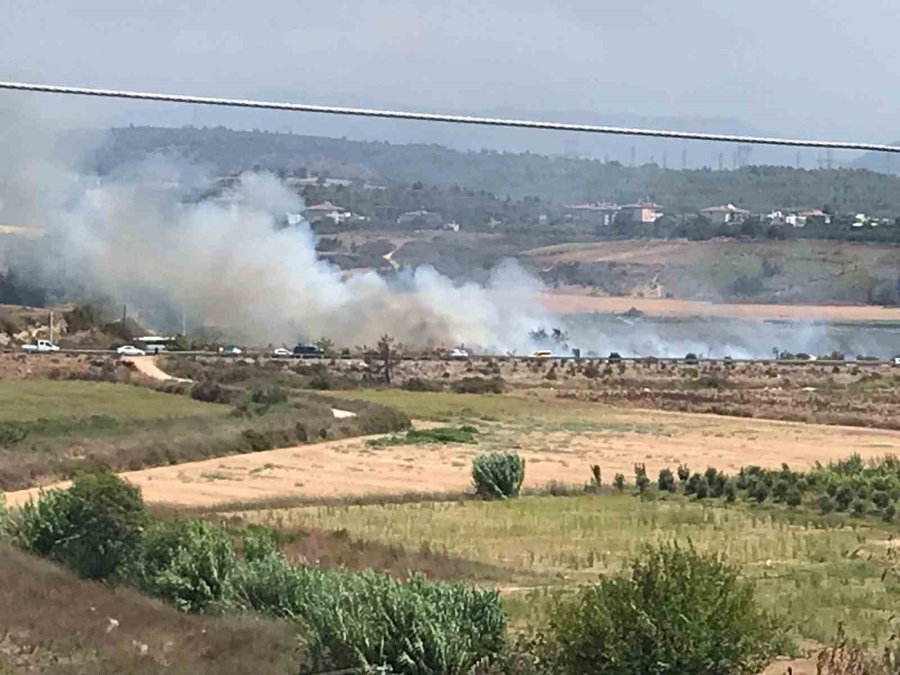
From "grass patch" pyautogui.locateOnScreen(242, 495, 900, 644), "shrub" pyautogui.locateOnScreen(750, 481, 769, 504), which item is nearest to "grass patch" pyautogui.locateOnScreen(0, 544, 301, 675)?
"grass patch" pyautogui.locateOnScreen(242, 495, 900, 644)

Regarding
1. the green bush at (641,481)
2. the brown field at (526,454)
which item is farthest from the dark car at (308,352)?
the green bush at (641,481)

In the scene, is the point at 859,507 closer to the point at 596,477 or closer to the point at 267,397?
the point at 596,477

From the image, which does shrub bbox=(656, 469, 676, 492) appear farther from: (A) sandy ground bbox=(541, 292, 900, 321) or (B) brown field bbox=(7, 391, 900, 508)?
(A) sandy ground bbox=(541, 292, 900, 321)

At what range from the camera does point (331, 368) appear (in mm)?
111625

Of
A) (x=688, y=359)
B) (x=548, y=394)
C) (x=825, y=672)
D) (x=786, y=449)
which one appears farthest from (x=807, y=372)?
(x=825, y=672)

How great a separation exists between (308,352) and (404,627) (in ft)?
351

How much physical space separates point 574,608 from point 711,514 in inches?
1100

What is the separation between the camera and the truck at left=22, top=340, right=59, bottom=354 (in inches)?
4471

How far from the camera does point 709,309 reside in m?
149

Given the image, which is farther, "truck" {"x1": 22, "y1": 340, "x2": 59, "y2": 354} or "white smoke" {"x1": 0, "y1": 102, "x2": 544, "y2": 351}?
"white smoke" {"x1": 0, "y1": 102, "x2": 544, "y2": 351}

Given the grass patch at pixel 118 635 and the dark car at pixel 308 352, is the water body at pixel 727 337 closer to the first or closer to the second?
the dark car at pixel 308 352

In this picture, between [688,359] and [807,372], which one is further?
[688,359]

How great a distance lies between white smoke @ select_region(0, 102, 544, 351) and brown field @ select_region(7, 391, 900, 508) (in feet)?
147

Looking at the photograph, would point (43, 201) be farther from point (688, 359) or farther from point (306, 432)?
point (306, 432)
